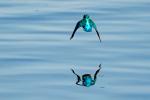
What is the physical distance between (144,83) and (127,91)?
0.34 m

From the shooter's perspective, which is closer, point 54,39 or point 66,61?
point 66,61

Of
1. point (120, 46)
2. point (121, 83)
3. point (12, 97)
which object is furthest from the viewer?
point (120, 46)

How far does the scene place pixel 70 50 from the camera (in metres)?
10.3

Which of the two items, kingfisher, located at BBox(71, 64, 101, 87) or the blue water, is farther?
kingfisher, located at BBox(71, 64, 101, 87)

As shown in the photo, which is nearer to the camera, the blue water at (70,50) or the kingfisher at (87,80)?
the blue water at (70,50)

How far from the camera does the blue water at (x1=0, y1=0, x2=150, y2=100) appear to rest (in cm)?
852

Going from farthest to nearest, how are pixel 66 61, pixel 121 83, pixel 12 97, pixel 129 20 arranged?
pixel 129 20, pixel 66 61, pixel 121 83, pixel 12 97

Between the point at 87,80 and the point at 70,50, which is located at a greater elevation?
the point at 70,50

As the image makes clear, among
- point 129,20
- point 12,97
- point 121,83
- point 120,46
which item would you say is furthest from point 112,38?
point 12,97

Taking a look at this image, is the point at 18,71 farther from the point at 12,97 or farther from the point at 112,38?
the point at 112,38

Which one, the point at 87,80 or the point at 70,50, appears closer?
the point at 87,80

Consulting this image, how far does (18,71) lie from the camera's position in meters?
9.29

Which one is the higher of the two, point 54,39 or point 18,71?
point 54,39

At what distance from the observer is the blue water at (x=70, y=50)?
27.9 feet
